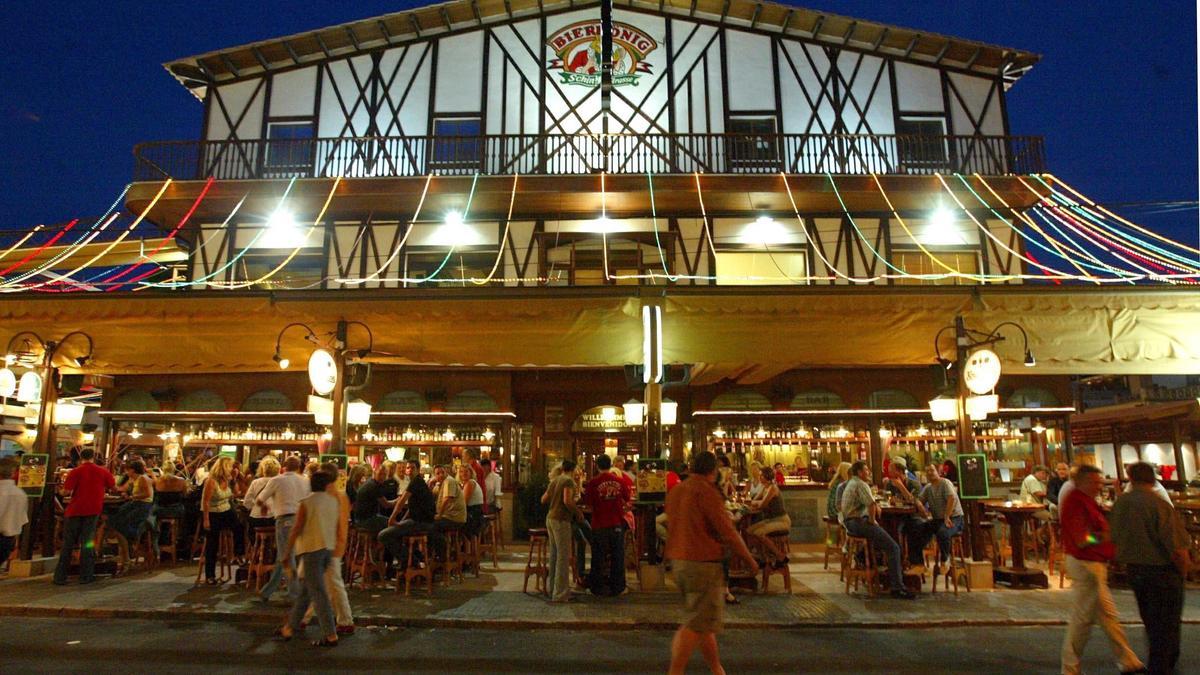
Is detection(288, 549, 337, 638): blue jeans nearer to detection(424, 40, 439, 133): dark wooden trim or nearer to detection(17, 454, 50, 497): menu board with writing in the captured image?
detection(17, 454, 50, 497): menu board with writing

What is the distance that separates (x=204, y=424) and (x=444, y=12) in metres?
10.9

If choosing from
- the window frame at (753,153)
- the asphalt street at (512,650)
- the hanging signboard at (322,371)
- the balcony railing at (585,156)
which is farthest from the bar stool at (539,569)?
the window frame at (753,153)

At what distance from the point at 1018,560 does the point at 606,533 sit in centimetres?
550

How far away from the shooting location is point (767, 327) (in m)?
10.8

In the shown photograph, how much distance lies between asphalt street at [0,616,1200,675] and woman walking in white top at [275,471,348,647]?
235mm

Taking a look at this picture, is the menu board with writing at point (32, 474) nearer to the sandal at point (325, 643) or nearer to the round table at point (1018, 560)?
the sandal at point (325, 643)

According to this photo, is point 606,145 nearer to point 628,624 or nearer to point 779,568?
point 779,568

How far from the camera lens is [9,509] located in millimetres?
8789

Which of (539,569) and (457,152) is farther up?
(457,152)

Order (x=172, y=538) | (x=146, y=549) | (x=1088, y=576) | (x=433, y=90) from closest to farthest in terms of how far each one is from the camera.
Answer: (x=1088, y=576), (x=146, y=549), (x=172, y=538), (x=433, y=90)

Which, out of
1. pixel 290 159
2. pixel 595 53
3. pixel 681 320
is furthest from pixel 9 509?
pixel 595 53

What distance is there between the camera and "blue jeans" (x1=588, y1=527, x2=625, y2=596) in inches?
355

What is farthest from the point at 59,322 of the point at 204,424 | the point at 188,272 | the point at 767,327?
the point at 767,327

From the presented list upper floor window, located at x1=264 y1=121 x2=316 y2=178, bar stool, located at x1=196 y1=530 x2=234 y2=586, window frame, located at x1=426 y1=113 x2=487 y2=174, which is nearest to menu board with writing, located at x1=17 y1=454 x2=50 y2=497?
bar stool, located at x1=196 y1=530 x2=234 y2=586
